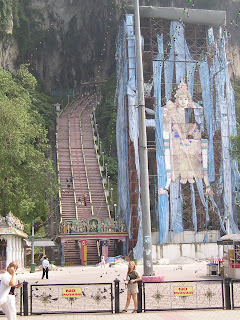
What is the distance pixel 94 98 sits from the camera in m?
65.2

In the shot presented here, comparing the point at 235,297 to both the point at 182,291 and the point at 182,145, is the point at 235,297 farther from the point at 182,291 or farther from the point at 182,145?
the point at 182,145

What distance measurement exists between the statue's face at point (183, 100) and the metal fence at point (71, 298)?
30479 mm

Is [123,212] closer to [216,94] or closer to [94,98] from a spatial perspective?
[216,94]

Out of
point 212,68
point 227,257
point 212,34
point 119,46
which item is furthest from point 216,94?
point 227,257

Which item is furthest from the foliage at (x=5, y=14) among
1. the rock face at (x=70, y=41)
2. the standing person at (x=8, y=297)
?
the standing person at (x=8, y=297)

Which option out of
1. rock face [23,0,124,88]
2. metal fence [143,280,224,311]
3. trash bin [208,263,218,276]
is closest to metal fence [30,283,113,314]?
metal fence [143,280,224,311]

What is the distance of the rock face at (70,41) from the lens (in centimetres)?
6544

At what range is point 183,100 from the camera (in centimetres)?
4059

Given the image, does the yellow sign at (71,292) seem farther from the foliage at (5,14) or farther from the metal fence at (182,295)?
the foliage at (5,14)

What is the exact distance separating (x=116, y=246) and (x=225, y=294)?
29.4 meters

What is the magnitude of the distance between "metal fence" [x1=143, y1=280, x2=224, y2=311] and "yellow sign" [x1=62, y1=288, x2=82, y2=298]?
140cm

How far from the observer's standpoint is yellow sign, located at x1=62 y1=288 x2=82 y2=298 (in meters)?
10.9

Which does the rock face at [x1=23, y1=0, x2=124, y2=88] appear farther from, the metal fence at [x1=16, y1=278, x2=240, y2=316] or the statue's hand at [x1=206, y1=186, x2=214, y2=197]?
the metal fence at [x1=16, y1=278, x2=240, y2=316]

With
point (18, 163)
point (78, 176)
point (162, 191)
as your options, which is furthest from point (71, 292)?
point (78, 176)
